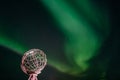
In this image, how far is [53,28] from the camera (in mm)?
4980

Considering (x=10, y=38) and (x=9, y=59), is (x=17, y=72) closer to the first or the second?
(x=9, y=59)

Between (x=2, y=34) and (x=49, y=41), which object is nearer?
(x=2, y=34)

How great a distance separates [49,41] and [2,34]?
0.95m

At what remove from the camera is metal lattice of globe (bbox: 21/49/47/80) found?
3958 millimetres

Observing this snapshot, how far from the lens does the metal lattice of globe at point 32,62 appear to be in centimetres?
396

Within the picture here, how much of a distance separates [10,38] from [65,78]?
138 centimetres

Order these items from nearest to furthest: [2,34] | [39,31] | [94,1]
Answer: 1. [2,34]
2. [39,31]
3. [94,1]

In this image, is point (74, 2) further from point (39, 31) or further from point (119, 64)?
point (119, 64)

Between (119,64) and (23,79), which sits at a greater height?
(119,64)

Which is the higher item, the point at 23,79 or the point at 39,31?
the point at 39,31

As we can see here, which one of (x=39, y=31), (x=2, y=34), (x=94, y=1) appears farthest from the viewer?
(x=94, y=1)

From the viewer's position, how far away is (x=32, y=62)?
13.3ft

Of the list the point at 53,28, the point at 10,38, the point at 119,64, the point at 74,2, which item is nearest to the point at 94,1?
the point at 74,2

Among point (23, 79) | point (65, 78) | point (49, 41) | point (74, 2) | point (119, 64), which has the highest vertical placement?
point (74, 2)
